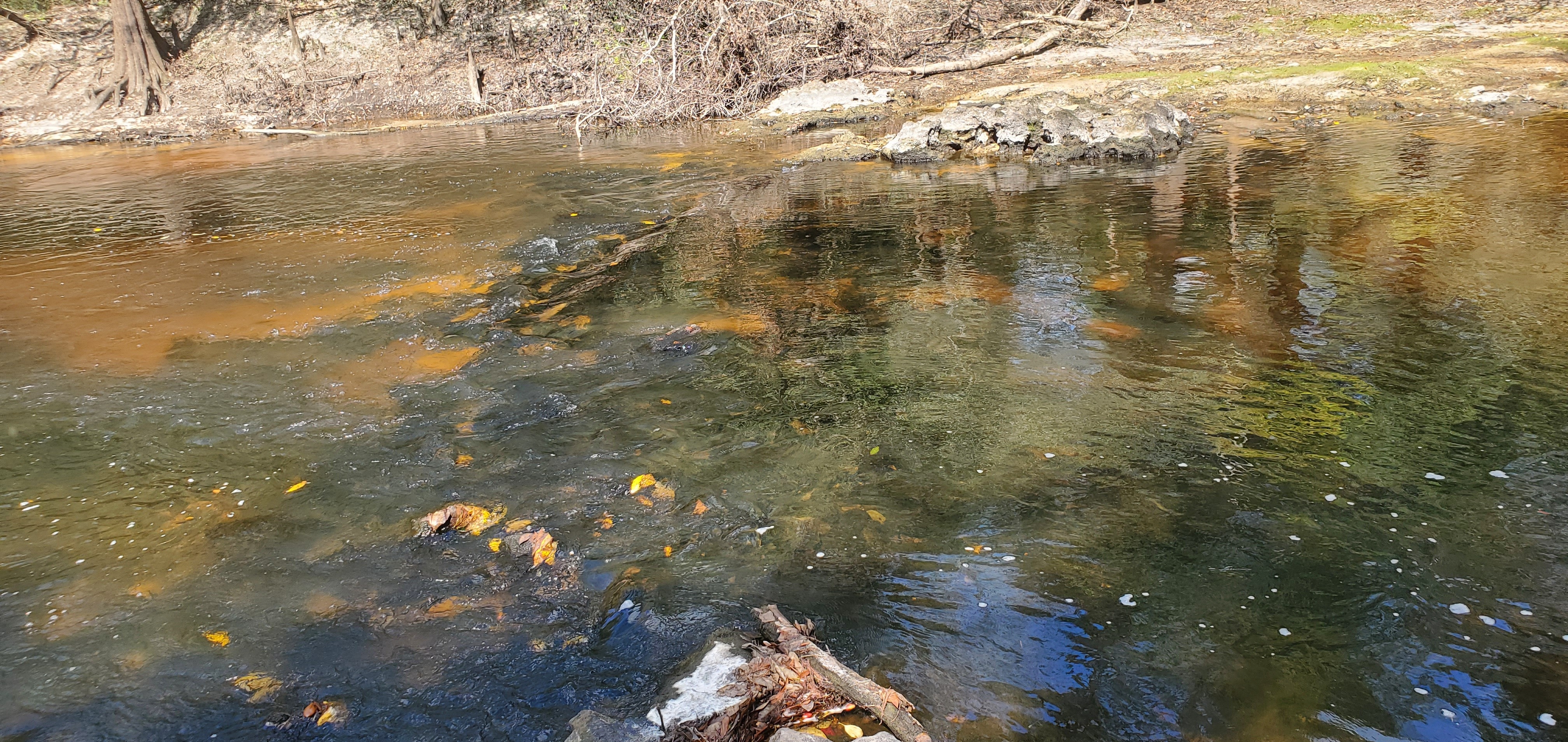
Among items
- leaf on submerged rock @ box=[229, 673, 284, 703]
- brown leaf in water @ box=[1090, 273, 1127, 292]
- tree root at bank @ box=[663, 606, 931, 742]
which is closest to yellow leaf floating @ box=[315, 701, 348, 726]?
leaf on submerged rock @ box=[229, 673, 284, 703]

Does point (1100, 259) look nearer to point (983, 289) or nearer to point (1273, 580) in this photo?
point (983, 289)

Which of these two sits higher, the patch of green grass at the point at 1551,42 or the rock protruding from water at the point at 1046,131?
the patch of green grass at the point at 1551,42

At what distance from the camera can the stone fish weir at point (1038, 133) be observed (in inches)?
462

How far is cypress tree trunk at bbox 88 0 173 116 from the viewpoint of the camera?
20156mm

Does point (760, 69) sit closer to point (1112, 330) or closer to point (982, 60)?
→ point (982, 60)

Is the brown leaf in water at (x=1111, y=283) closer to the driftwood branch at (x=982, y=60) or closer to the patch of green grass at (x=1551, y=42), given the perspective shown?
the patch of green grass at (x=1551, y=42)

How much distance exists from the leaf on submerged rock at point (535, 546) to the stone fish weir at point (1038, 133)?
31.2ft

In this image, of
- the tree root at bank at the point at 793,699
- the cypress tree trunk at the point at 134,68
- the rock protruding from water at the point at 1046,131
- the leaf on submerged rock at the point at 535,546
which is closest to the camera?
the tree root at bank at the point at 793,699

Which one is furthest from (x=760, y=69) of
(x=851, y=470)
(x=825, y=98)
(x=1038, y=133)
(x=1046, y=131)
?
(x=851, y=470)

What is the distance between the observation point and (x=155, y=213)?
1161 cm

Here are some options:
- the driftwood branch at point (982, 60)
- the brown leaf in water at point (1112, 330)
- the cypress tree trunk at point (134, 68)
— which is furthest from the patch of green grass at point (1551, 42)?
the cypress tree trunk at point (134, 68)

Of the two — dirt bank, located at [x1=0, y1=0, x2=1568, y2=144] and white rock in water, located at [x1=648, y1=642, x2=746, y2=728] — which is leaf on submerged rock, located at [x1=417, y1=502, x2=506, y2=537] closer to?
white rock in water, located at [x1=648, y1=642, x2=746, y2=728]

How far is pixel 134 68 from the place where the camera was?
20.4 metres

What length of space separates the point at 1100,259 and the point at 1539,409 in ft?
11.2
